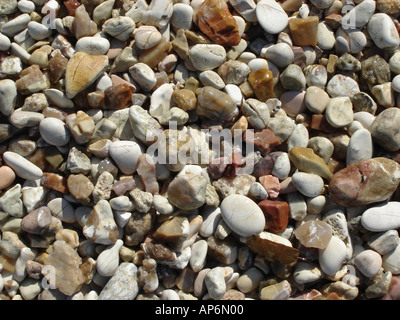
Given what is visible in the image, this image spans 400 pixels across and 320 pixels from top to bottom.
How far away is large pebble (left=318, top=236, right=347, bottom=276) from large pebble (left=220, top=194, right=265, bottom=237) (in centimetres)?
23

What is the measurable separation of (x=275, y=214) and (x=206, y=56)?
667 millimetres

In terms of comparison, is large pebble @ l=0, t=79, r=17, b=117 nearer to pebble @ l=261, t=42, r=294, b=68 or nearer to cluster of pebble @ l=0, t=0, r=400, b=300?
cluster of pebble @ l=0, t=0, r=400, b=300

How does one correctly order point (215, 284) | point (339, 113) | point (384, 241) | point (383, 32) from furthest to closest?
point (383, 32) → point (339, 113) → point (384, 241) → point (215, 284)

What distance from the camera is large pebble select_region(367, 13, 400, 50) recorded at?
170cm

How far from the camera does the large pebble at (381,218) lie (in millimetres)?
1464

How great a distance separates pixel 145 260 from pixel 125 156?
1.22 feet

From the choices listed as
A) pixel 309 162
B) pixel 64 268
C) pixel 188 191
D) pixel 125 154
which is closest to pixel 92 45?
pixel 125 154

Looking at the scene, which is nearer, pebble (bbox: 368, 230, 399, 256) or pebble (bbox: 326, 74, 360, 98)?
pebble (bbox: 368, 230, 399, 256)

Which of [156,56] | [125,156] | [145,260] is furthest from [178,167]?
[156,56]

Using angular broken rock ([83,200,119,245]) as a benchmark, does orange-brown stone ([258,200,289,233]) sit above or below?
above

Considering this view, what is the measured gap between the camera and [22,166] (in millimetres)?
1489

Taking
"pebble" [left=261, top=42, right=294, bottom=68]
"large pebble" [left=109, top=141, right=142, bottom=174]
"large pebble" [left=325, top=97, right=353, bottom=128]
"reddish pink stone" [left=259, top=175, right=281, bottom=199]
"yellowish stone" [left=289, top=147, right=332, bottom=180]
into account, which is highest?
"pebble" [left=261, top=42, right=294, bottom=68]

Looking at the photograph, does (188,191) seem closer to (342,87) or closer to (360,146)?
(360,146)

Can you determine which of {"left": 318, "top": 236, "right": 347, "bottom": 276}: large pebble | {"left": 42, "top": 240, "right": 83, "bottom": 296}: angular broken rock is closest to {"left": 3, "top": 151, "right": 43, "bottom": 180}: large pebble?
{"left": 42, "top": 240, "right": 83, "bottom": 296}: angular broken rock
